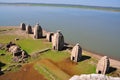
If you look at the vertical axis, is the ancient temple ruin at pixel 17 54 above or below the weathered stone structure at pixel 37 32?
below

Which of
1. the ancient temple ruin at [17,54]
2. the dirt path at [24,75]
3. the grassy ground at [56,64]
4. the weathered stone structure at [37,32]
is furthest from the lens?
the weathered stone structure at [37,32]

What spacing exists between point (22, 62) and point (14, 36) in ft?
58.7

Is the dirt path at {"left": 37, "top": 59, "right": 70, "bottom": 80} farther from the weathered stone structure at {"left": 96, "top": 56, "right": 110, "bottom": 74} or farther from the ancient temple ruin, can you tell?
the weathered stone structure at {"left": 96, "top": 56, "right": 110, "bottom": 74}

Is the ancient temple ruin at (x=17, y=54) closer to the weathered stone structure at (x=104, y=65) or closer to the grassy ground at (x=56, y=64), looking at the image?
the grassy ground at (x=56, y=64)

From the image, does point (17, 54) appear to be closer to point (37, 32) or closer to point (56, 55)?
point (56, 55)

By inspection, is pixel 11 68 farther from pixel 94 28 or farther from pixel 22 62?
pixel 94 28

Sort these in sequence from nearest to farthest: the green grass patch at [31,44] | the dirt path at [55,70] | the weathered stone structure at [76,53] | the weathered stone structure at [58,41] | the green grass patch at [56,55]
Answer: the dirt path at [55,70]
the weathered stone structure at [76,53]
the green grass patch at [56,55]
the weathered stone structure at [58,41]
the green grass patch at [31,44]

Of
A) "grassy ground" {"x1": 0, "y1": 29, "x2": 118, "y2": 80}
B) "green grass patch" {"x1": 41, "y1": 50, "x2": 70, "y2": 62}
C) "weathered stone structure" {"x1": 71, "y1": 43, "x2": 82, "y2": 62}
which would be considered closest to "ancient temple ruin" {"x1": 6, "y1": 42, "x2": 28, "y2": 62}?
"grassy ground" {"x1": 0, "y1": 29, "x2": 118, "y2": 80}

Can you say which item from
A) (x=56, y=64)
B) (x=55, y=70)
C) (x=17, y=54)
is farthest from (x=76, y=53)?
(x=17, y=54)

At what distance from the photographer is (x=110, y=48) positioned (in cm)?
5031

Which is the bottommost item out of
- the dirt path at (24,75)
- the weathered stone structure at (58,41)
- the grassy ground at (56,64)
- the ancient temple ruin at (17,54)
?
the dirt path at (24,75)

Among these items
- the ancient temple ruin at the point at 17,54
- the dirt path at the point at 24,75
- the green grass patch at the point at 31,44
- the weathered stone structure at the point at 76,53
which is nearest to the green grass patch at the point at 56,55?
the weathered stone structure at the point at 76,53

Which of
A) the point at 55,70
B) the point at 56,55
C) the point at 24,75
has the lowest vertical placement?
the point at 24,75

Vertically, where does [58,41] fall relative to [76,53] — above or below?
above
